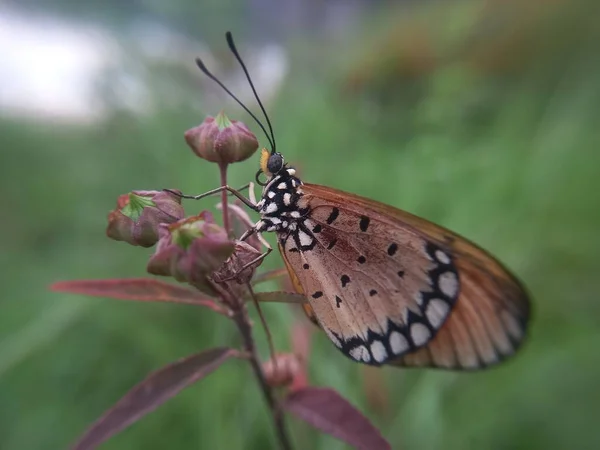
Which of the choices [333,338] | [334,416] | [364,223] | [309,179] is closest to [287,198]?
[364,223]

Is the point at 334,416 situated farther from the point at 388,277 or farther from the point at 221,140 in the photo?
the point at 221,140

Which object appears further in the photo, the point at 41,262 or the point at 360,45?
the point at 360,45

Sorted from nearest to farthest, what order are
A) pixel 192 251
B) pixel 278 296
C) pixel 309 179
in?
pixel 192 251 < pixel 278 296 < pixel 309 179

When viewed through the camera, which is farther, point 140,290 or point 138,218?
point 140,290

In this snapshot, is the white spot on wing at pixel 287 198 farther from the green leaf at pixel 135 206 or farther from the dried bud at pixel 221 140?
the green leaf at pixel 135 206

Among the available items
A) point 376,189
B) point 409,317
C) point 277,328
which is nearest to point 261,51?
point 376,189

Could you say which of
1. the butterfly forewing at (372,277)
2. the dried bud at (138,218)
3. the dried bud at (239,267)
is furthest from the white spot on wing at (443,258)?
the dried bud at (138,218)

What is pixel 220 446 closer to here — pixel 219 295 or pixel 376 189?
pixel 219 295
